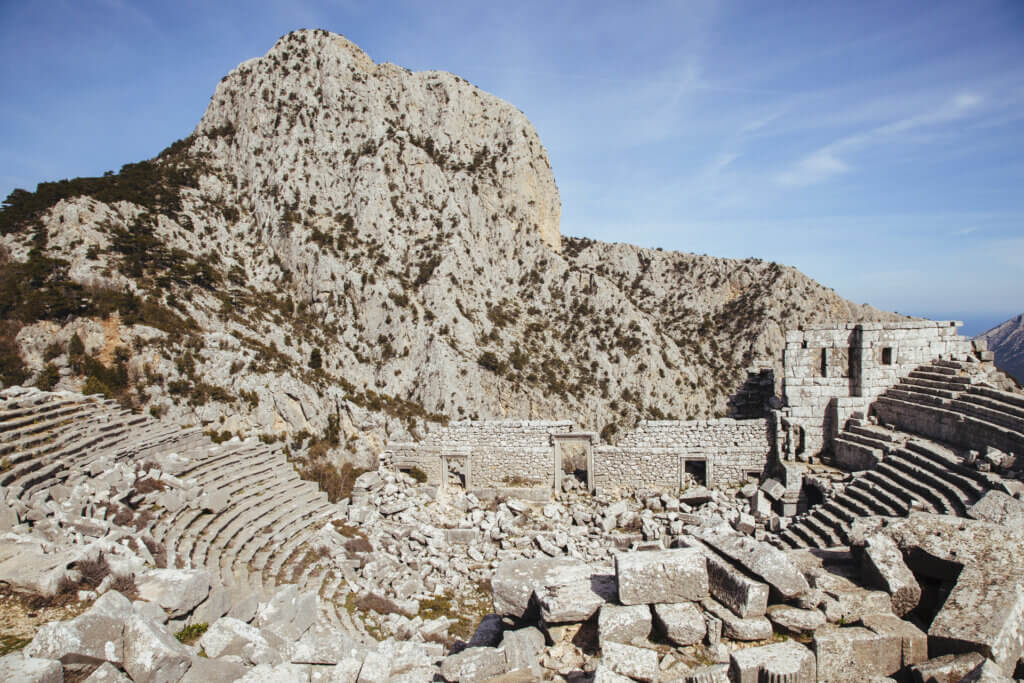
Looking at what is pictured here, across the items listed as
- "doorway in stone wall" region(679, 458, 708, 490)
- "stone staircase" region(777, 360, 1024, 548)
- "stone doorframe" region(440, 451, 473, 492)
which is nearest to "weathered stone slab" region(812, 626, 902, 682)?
"stone staircase" region(777, 360, 1024, 548)

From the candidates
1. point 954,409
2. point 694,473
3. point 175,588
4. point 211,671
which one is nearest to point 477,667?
point 211,671

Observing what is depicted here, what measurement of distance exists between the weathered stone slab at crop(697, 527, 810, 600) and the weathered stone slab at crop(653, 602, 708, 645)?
74 cm

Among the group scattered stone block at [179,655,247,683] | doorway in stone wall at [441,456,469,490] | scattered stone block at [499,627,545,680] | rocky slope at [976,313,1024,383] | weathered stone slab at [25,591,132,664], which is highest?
rocky slope at [976,313,1024,383]

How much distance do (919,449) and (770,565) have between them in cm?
1151

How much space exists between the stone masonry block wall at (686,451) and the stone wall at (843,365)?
114cm

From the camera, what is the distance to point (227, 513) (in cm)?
1310

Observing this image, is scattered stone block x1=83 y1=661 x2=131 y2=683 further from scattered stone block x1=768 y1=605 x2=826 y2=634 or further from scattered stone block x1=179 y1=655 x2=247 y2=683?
scattered stone block x1=768 y1=605 x2=826 y2=634

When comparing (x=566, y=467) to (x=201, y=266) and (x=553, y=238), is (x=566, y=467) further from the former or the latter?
(x=553, y=238)

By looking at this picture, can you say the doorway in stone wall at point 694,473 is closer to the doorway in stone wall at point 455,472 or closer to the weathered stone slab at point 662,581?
the doorway in stone wall at point 455,472

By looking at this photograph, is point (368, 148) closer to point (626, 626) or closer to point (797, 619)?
point (626, 626)

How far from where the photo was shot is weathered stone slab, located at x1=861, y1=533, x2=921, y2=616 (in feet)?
17.7

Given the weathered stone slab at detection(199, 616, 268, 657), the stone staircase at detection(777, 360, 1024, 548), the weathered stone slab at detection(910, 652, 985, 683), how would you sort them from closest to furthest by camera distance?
the weathered stone slab at detection(910, 652, 985, 683) → the weathered stone slab at detection(199, 616, 268, 657) → the stone staircase at detection(777, 360, 1024, 548)

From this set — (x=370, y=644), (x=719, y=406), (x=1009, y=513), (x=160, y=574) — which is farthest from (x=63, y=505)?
(x=719, y=406)

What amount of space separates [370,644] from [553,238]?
4274cm
